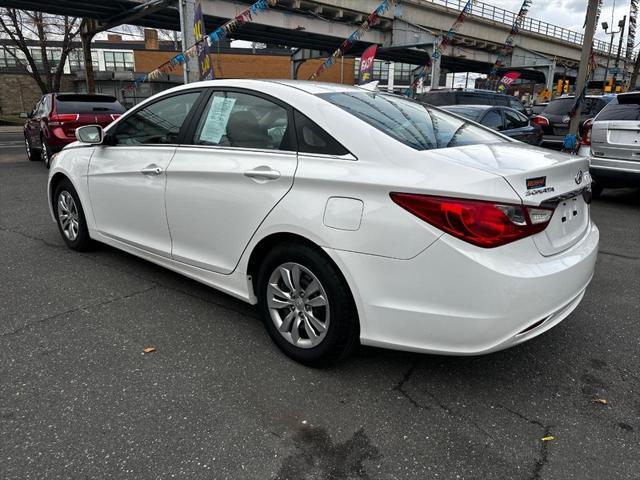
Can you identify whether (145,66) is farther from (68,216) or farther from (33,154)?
(68,216)

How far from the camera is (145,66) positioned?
55000mm

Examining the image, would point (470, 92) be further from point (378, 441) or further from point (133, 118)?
point (378, 441)

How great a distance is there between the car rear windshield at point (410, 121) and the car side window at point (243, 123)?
311 millimetres

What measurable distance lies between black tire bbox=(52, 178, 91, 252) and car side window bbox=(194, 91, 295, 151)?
1844 mm

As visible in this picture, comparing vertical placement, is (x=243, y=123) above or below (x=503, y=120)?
above

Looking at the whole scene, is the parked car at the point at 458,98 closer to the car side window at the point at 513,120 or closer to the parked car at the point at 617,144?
the car side window at the point at 513,120

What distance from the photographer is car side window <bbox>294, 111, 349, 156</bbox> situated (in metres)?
2.61

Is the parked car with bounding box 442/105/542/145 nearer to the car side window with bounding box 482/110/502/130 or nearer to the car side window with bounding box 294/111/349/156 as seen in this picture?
the car side window with bounding box 482/110/502/130

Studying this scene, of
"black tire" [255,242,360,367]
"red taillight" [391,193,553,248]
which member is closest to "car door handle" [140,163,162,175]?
"black tire" [255,242,360,367]

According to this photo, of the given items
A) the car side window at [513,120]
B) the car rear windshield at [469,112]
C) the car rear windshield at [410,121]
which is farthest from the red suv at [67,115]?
the car rear windshield at [410,121]

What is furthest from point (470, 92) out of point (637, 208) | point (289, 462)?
point (289, 462)

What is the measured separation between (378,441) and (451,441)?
1.07 ft

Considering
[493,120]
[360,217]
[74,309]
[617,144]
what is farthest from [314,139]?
[493,120]

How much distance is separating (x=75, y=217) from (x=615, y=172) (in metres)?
6.79
